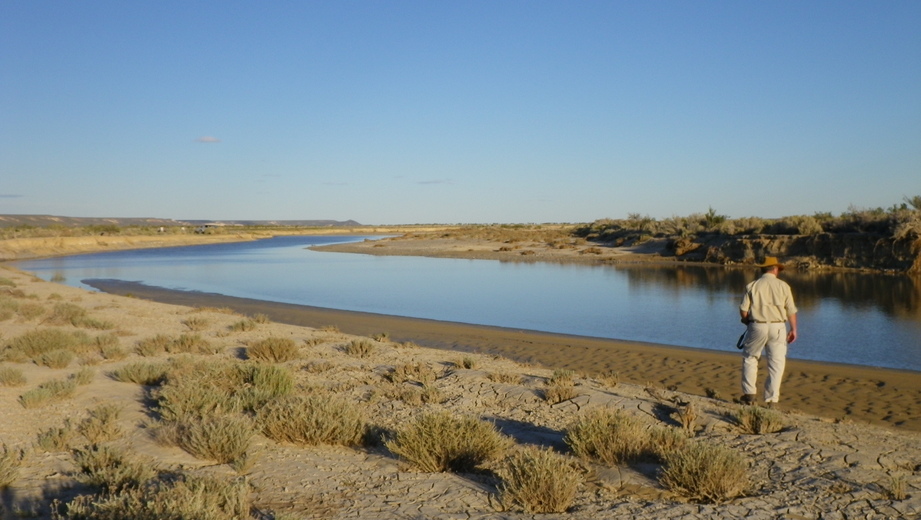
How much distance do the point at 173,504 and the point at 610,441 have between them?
3398 mm

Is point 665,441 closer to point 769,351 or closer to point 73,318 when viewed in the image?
point 769,351

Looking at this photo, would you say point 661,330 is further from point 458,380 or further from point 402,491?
point 402,491

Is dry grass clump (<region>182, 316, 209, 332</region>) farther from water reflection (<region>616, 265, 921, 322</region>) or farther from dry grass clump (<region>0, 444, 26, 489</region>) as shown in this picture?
water reflection (<region>616, 265, 921, 322</region>)

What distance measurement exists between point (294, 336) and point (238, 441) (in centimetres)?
814

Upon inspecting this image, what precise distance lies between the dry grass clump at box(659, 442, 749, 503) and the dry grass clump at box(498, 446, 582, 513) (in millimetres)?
726

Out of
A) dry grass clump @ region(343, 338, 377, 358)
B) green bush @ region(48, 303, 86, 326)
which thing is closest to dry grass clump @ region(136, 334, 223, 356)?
dry grass clump @ region(343, 338, 377, 358)

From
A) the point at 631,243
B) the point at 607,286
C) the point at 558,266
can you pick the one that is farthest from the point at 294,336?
the point at 631,243

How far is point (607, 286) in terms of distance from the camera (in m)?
25.7

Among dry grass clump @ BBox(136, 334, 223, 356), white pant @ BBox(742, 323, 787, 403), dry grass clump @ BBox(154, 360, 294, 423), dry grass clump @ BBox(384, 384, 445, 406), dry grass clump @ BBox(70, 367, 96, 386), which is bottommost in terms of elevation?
dry grass clump @ BBox(136, 334, 223, 356)

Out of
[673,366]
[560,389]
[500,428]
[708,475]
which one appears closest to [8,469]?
[500,428]

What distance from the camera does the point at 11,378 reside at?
909 cm

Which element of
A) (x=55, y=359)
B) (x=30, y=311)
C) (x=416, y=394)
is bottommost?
(x=30, y=311)

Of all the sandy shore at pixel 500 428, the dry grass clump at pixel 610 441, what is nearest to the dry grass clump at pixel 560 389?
the sandy shore at pixel 500 428

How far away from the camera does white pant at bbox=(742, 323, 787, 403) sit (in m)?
7.57
